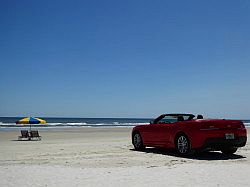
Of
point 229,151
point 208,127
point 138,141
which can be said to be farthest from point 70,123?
point 208,127

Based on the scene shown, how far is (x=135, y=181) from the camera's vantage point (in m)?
6.58

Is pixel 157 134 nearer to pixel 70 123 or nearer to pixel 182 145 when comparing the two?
pixel 182 145

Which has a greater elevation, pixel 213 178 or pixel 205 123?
pixel 205 123

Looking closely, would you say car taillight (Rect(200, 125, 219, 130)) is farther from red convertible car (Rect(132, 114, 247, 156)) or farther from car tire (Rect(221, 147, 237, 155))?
car tire (Rect(221, 147, 237, 155))

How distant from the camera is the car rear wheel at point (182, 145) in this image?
10870 mm

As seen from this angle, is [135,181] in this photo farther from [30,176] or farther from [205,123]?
[205,123]

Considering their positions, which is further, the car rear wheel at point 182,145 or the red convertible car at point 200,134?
the car rear wheel at point 182,145

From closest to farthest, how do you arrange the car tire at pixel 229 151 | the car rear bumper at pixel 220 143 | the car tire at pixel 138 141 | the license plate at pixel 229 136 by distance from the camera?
the car rear bumper at pixel 220 143 < the license plate at pixel 229 136 < the car tire at pixel 229 151 < the car tire at pixel 138 141

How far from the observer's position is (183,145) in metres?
11.1

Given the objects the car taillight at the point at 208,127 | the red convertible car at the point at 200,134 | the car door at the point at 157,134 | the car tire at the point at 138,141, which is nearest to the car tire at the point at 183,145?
the red convertible car at the point at 200,134

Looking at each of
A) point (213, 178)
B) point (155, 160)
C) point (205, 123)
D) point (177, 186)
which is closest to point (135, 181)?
point (177, 186)

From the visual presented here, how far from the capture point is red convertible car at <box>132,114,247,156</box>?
413 inches

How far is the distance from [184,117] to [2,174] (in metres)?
6.57

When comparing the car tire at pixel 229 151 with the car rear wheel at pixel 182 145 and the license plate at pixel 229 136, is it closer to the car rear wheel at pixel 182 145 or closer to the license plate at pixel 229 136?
the license plate at pixel 229 136
